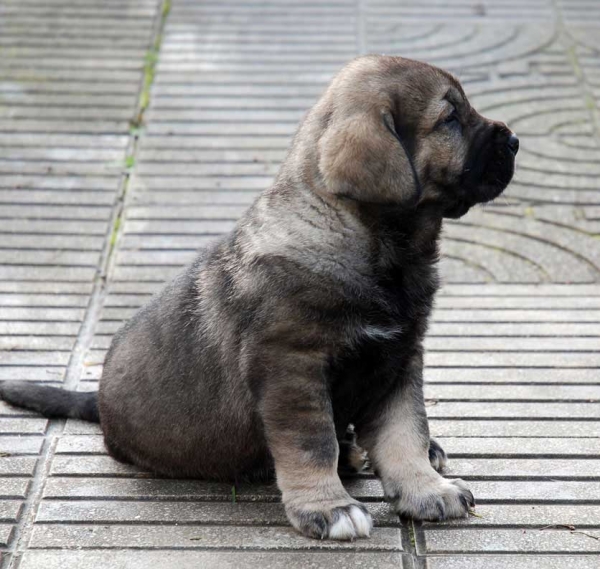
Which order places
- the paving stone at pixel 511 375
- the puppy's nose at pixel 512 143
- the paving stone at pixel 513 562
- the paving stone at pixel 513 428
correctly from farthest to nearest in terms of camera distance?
the paving stone at pixel 511 375
the paving stone at pixel 513 428
the puppy's nose at pixel 512 143
the paving stone at pixel 513 562

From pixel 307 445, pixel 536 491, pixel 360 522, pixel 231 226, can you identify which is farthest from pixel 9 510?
pixel 231 226

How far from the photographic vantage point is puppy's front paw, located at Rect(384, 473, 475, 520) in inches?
130

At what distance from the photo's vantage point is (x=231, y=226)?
226 inches

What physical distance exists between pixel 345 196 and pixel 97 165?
11.3ft

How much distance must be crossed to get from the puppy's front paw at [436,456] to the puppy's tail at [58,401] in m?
1.25

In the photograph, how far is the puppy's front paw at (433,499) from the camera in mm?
3307

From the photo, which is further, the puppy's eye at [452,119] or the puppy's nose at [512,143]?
the puppy's nose at [512,143]

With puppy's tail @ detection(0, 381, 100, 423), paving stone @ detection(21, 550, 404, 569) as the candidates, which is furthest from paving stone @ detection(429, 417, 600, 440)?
puppy's tail @ detection(0, 381, 100, 423)

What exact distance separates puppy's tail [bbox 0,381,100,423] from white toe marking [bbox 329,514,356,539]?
3.92 ft

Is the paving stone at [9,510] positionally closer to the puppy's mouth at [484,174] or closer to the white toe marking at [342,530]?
the white toe marking at [342,530]

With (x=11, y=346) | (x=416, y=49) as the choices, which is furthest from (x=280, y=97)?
(x=11, y=346)

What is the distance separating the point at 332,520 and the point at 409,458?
0.38 m

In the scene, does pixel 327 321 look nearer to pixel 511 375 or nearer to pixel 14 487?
pixel 14 487

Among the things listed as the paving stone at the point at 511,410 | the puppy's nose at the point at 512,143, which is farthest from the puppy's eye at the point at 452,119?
the paving stone at the point at 511,410
